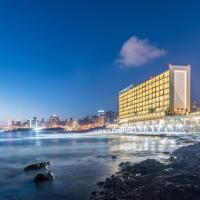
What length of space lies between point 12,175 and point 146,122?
163646mm

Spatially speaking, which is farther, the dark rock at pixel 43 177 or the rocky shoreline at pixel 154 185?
the dark rock at pixel 43 177

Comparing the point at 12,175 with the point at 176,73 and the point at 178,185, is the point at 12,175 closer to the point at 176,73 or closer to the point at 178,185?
the point at 178,185

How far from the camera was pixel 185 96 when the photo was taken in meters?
160

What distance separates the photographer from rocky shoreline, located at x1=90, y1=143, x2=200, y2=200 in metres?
18.2

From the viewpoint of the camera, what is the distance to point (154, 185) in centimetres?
2070

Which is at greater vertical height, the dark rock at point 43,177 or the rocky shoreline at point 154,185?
the rocky shoreline at point 154,185

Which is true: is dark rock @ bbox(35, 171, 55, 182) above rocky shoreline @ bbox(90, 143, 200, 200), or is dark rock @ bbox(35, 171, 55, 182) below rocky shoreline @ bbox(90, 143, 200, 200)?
below

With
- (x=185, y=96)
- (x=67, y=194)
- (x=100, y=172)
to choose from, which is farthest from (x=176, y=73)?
(x=67, y=194)

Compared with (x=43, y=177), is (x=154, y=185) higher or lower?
higher

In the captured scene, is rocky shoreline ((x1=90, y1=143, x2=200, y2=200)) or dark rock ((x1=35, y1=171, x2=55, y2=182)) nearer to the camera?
rocky shoreline ((x1=90, y1=143, x2=200, y2=200))

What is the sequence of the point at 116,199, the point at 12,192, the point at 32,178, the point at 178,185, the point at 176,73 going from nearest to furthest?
1. the point at 116,199
2. the point at 178,185
3. the point at 12,192
4. the point at 32,178
5. the point at 176,73

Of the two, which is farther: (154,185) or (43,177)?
(43,177)

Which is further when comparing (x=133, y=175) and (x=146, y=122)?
(x=146, y=122)

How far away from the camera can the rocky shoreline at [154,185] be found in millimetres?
18203
